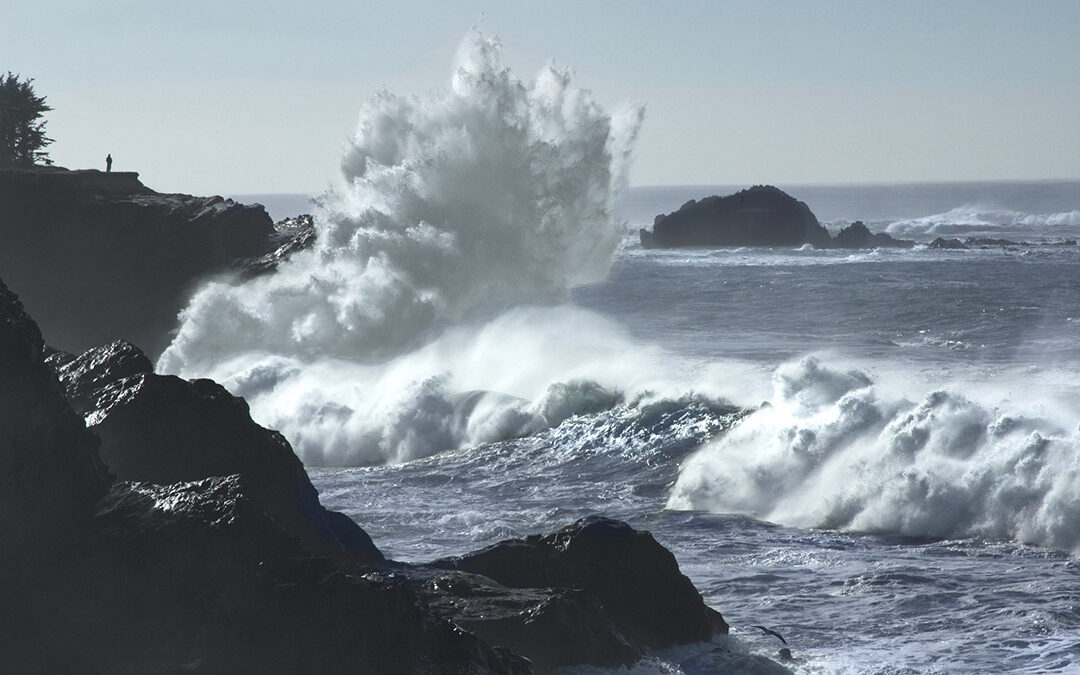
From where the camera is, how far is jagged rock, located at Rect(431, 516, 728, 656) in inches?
454

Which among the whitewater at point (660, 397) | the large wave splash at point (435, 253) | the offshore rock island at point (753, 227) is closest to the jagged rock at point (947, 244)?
the offshore rock island at point (753, 227)

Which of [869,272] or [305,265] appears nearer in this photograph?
[305,265]

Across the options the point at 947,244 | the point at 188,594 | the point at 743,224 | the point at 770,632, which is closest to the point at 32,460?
the point at 188,594

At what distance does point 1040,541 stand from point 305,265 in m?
22.2

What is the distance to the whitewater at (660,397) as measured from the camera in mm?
13828

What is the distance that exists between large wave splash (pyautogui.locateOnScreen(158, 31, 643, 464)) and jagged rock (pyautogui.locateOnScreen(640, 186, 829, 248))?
41.0 metres

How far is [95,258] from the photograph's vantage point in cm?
3378

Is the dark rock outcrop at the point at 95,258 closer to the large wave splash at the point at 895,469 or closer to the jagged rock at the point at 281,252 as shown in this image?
the jagged rock at the point at 281,252

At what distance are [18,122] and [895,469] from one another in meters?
31.5

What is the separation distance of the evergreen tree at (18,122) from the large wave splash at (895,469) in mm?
27732

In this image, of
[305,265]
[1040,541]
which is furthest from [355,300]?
[1040,541]

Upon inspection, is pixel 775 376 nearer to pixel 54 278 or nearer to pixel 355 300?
pixel 355 300

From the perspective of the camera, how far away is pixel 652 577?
38.4 ft

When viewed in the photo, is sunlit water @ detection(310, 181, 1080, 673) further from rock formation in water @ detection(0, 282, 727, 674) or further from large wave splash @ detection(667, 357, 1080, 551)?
rock formation in water @ detection(0, 282, 727, 674)
